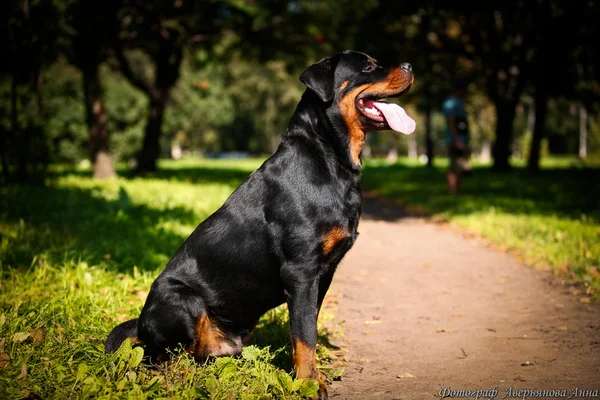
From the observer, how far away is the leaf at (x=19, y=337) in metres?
3.30

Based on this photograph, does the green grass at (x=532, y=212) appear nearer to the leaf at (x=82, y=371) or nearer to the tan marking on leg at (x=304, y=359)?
the tan marking on leg at (x=304, y=359)

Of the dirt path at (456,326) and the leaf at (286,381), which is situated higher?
the leaf at (286,381)

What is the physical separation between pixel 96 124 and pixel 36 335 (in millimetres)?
13326

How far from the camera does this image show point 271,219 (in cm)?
318

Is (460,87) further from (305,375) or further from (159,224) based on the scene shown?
(305,375)

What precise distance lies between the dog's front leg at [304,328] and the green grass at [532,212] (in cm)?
354

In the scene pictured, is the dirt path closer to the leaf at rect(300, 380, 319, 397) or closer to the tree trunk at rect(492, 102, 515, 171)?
the leaf at rect(300, 380, 319, 397)

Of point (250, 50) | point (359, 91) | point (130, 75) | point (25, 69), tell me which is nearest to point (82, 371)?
point (359, 91)

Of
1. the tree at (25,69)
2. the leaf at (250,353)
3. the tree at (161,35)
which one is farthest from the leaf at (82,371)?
the tree at (161,35)

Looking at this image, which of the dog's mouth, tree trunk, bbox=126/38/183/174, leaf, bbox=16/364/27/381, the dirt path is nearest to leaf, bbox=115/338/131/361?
leaf, bbox=16/364/27/381

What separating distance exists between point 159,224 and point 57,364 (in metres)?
4.48

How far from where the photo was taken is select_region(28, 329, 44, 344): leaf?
134 inches

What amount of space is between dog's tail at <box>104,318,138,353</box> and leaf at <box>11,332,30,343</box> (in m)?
0.53

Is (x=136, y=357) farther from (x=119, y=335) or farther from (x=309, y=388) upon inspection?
(x=309, y=388)
